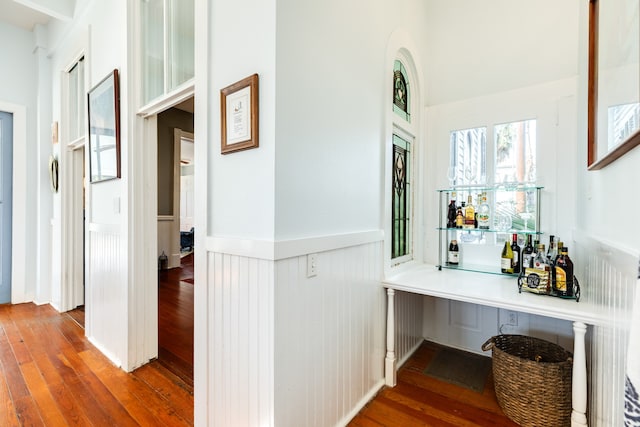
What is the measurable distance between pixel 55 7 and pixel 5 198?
224 cm

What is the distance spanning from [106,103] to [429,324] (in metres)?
3.21

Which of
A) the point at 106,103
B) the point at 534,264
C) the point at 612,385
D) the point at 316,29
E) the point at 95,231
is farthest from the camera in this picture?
the point at 95,231

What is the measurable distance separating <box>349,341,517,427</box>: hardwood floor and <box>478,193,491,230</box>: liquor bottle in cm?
106

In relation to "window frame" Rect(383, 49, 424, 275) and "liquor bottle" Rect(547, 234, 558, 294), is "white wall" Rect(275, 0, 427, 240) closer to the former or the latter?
"window frame" Rect(383, 49, 424, 275)

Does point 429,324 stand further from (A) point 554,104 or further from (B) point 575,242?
(A) point 554,104

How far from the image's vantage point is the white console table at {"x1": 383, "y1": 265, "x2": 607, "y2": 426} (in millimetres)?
1420

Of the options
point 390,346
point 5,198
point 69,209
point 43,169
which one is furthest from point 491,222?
point 5,198

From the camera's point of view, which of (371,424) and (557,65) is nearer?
(371,424)

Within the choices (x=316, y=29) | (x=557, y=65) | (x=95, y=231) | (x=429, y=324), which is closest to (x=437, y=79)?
(x=557, y=65)

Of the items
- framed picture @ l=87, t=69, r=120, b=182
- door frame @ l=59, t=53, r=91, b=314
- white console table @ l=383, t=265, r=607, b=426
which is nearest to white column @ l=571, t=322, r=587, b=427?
white console table @ l=383, t=265, r=607, b=426

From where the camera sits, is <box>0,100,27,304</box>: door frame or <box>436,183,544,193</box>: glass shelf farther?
<box>0,100,27,304</box>: door frame

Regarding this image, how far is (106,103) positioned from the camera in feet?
7.61

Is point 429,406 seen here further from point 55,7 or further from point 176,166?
point 176,166

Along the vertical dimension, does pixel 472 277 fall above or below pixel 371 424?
above
